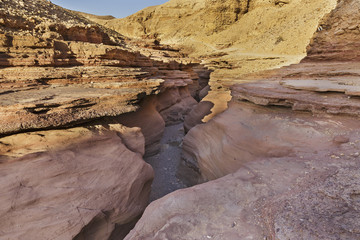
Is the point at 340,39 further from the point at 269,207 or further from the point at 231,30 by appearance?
the point at 231,30

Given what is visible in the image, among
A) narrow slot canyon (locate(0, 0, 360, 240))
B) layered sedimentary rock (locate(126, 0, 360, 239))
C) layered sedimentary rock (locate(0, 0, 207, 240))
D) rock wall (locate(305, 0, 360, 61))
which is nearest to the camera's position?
layered sedimentary rock (locate(126, 0, 360, 239))

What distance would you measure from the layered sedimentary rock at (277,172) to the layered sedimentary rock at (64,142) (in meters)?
1.50

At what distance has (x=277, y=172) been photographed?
105 inches

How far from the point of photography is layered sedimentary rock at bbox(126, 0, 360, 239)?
5.71 ft

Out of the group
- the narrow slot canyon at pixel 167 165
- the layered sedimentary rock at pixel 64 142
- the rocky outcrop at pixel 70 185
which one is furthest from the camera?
the narrow slot canyon at pixel 167 165

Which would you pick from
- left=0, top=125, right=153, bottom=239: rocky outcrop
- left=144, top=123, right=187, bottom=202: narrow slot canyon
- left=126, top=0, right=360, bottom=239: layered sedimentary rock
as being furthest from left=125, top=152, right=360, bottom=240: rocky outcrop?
left=144, top=123, right=187, bottom=202: narrow slot canyon

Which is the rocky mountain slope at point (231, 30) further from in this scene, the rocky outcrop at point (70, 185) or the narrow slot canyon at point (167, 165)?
the rocky outcrop at point (70, 185)

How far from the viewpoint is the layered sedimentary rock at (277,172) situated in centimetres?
174

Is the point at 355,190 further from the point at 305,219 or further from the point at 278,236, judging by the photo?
the point at 278,236

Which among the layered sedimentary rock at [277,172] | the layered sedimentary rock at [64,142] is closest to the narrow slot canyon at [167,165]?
the layered sedimentary rock at [277,172]

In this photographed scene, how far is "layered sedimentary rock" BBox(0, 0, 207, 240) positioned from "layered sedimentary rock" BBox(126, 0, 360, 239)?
1.50 metres

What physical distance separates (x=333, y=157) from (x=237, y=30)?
20.4m

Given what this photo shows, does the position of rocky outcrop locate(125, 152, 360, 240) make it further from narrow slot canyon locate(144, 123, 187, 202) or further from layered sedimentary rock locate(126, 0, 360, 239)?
narrow slot canyon locate(144, 123, 187, 202)

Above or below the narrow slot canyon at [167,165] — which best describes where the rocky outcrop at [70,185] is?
above
